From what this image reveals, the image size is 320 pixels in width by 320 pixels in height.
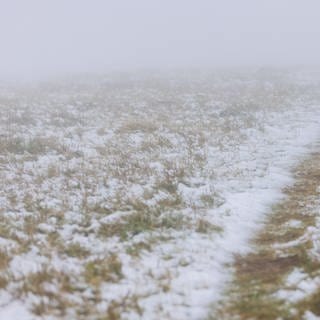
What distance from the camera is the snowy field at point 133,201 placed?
5812mm

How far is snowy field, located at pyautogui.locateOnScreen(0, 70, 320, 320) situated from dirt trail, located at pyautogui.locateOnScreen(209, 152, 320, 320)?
9.6 inches

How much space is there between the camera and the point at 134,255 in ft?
22.2

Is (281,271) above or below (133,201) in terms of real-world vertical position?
below

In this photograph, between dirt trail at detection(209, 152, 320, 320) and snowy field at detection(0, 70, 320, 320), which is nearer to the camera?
dirt trail at detection(209, 152, 320, 320)

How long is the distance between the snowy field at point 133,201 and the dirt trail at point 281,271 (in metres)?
0.24

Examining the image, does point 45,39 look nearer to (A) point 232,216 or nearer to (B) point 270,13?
(B) point 270,13

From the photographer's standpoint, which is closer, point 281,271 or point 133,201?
point 281,271

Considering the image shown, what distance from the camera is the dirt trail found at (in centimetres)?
541

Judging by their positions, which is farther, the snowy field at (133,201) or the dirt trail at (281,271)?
the snowy field at (133,201)

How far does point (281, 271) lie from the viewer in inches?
248

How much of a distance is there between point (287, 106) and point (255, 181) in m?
11.5

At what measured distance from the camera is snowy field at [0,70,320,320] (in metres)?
5.81

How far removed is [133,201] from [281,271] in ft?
10.5

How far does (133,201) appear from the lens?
8.62 m
